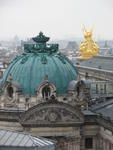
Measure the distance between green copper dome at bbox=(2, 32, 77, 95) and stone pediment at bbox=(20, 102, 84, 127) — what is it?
5279mm

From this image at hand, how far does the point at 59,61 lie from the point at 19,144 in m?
30.0

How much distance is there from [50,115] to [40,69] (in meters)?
8.21

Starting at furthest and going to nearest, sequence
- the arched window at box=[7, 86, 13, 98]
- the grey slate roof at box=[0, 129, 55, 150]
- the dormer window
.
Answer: the arched window at box=[7, 86, 13, 98]
the dormer window
the grey slate roof at box=[0, 129, 55, 150]

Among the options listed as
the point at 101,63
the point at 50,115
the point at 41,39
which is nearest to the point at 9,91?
the point at 50,115

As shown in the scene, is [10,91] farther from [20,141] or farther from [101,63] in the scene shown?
[101,63]

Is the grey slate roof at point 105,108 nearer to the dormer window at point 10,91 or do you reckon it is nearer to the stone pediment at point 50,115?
the stone pediment at point 50,115

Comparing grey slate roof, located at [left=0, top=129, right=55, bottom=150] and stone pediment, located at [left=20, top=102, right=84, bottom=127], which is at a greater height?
grey slate roof, located at [left=0, top=129, right=55, bottom=150]

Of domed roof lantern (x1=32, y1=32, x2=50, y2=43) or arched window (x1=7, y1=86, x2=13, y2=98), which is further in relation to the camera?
domed roof lantern (x1=32, y1=32, x2=50, y2=43)

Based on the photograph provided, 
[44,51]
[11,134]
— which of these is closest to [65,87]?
[44,51]

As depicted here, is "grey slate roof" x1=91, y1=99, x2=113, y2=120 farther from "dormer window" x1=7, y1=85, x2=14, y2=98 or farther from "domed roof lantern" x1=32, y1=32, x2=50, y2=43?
"domed roof lantern" x1=32, y1=32, x2=50, y2=43

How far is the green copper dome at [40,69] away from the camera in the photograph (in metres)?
Result: 69.0

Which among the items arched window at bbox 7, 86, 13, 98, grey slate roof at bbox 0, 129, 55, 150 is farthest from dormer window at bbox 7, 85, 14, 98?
grey slate roof at bbox 0, 129, 55, 150

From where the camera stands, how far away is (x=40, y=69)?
229 feet

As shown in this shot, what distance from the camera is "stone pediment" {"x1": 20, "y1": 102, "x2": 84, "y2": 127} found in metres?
63.2
